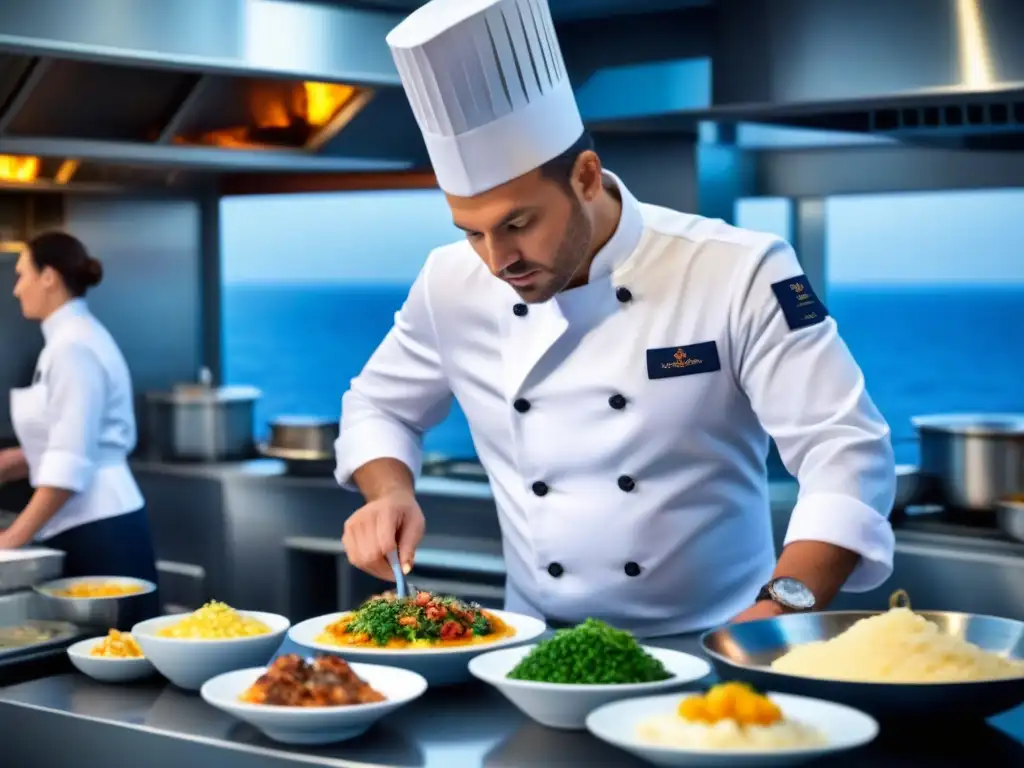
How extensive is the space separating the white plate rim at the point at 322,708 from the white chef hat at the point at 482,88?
0.72 m

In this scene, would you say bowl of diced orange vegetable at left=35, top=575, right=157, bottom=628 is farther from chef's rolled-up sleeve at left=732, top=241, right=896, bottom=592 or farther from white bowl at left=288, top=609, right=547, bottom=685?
chef's rolled-up sleeve at left=732, top=241, right=896, bottom=592

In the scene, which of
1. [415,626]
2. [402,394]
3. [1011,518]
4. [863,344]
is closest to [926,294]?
[863,344]

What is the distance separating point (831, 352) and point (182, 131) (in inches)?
111

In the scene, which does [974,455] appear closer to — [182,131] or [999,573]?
[999,573]

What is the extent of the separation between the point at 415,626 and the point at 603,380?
1.93 ft

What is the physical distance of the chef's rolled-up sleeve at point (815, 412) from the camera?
6.87 feet

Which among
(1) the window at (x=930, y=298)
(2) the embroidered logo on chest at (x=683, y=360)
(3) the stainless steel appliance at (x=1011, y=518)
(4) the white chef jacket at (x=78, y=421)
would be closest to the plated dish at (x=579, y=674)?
(2) the embroidered logo on chest at (x=683, y=360)

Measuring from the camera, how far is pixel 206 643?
6.29 feet

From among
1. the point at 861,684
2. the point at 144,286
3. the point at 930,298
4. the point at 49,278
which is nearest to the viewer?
the point at 861,684

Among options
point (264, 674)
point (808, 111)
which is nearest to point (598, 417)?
point (264, 674)

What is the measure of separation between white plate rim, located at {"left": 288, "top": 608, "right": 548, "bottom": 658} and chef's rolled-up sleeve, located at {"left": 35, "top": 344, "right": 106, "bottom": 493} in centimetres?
239

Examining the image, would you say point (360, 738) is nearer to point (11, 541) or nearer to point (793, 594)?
point (793, 594)

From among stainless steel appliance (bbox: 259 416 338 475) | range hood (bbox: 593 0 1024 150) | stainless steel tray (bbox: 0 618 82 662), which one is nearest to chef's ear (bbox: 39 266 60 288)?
stainless steel appliance (bbox: 259 416 338 475)

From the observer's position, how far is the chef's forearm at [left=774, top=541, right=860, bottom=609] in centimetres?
205
